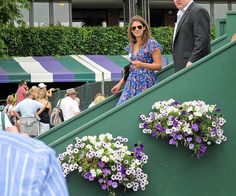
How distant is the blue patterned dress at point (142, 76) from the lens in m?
6.77

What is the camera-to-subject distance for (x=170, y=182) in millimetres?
5781

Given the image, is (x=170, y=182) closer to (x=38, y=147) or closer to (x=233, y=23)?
(x=233, y=23)

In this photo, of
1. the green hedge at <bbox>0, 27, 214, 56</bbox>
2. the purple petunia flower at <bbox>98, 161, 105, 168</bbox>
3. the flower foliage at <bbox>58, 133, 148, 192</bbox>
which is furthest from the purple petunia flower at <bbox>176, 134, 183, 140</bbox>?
the green hedge at <bbox>0, 27, 214, 56</bbox>

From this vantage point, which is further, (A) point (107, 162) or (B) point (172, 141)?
(B) point (172, 141)

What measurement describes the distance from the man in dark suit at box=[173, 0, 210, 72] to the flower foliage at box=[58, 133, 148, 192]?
1.15m

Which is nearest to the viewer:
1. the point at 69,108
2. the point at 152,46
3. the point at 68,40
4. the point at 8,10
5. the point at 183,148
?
the point at 183,148

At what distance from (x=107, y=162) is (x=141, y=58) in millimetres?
1653

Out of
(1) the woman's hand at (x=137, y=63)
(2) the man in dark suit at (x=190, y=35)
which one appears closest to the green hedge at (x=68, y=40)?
(1) the woman's hand at (x=137, y=63)

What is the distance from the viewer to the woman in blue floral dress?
675cm

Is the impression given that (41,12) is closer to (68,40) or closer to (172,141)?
(68,40)

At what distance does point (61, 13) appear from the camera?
3275 centimetres

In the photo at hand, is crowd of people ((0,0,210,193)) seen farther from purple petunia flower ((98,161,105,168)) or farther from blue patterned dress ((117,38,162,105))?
purple petunia flower ((98,161,105,168))

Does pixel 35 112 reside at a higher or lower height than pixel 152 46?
lower

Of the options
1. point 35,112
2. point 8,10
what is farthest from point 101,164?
point 8,10
